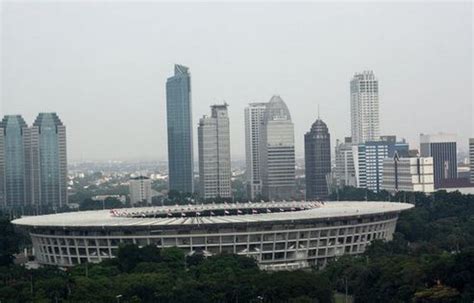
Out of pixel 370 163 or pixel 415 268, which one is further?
pixel 370 163

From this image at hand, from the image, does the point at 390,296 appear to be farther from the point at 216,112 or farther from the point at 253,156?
the point at 253,156

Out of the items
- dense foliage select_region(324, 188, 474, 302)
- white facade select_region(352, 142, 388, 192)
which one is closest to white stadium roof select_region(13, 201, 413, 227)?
dense foliage select_region(324, 188, 474, 302)

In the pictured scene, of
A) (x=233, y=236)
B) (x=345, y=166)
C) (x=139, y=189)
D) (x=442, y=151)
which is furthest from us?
(x=345, y=166)

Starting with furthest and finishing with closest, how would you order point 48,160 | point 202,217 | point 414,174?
point 48,160, point 414,174, point 202,217

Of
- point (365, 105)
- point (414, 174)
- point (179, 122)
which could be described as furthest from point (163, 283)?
point (365, 105)

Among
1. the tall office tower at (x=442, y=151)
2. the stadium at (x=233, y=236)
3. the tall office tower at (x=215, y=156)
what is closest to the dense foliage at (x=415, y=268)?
the stadium at (x=233, y=236)

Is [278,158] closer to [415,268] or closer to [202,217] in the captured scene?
[202,217]

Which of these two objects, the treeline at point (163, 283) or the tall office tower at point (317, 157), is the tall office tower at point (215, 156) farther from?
the treeline at point (163, 283)
